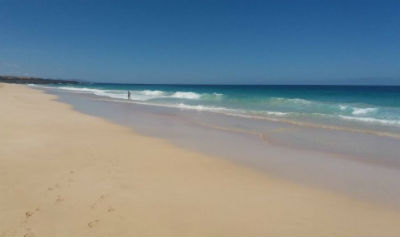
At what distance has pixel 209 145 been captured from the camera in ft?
28.2

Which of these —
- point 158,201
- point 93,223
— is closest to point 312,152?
point 158,201

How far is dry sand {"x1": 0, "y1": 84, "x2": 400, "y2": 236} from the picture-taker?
3.61 metres

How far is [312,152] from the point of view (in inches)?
315

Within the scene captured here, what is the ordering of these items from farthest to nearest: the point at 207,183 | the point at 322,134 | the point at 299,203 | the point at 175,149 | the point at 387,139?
the point at 322,134
the point at 387,139
the point at 175,149
the point at 207,183
the point at 299,203

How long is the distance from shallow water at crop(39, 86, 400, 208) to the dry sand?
0.59 metres

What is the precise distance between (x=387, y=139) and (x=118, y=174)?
896cm

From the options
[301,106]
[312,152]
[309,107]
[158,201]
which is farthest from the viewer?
[301,106]

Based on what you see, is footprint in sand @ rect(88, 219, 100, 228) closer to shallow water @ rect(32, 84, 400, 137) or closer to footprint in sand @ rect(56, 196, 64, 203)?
footprint in sand @ rect(56, 196, 64, 203)

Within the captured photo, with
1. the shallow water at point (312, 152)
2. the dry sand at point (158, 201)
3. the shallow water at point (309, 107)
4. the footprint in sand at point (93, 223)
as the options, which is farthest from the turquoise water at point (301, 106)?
the footprint in sand at point (93, 223)

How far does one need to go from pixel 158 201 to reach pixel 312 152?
5093mm

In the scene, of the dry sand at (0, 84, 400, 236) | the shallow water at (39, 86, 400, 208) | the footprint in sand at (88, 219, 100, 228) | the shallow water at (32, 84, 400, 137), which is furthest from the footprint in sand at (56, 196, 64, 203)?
the shallow water at (32, 84, 400, 137)

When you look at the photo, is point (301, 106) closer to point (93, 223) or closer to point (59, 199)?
point (59, 199)

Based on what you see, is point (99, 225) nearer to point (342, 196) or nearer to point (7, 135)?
point (342, 196)

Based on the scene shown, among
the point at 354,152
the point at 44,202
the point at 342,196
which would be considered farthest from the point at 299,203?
the point at 354,152
